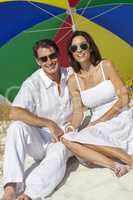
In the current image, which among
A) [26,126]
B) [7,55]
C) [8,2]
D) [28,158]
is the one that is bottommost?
[28,158]

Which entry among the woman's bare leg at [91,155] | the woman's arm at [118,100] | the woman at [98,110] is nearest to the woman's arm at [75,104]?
the woman at [98,110]

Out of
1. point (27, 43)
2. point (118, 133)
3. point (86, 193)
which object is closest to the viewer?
point (86, 193)

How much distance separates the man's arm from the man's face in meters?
0.54

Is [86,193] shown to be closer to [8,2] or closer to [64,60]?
[64,60]

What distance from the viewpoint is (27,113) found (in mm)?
5129

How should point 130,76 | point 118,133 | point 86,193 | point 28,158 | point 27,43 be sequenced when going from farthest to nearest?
point 130,76
point 27,43
point 28,158
point 118,133
point 86,193

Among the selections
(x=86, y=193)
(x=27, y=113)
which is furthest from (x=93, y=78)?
(x=86, y=193)

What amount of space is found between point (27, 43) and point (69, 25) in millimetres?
603

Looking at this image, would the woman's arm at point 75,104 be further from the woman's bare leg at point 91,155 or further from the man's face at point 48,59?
the woman's bare leg at point 91,155

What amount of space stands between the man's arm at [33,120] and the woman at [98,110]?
0.57ft

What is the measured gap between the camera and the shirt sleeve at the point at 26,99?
5.23 m

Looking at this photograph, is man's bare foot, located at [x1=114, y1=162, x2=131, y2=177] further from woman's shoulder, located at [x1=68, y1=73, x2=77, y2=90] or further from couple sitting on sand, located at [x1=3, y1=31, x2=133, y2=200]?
woman's shoulder, located at [x1=68, y1=73, x2=77, y2=90]

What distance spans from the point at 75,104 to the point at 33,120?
55 centimetres

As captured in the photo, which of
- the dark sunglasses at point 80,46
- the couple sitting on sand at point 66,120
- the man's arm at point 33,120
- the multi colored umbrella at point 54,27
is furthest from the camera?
the multi colored umbrella at point 54,27
